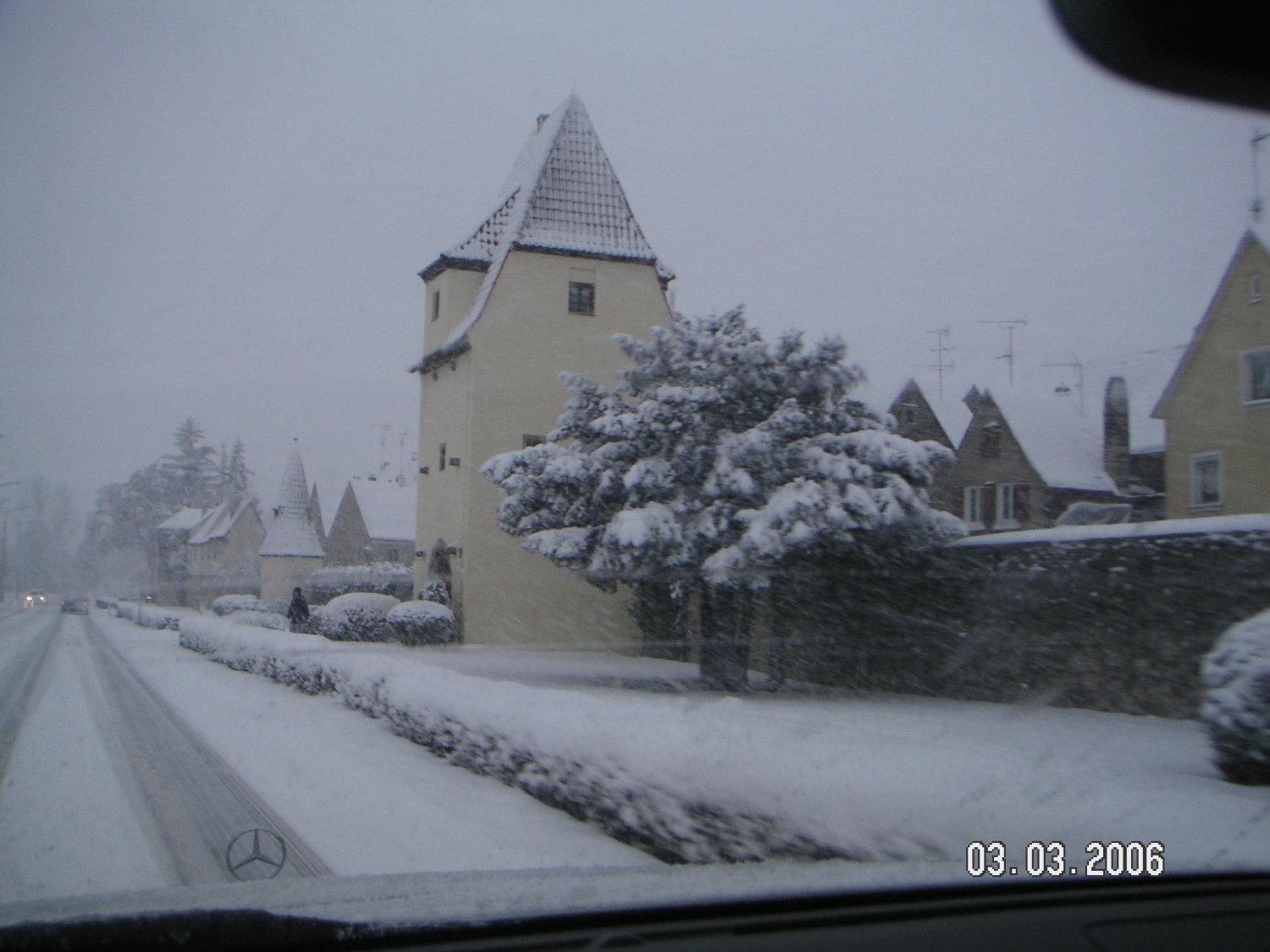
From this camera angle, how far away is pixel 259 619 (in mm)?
19422

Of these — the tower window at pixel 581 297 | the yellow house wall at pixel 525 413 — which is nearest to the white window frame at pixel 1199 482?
the yellow house wall at pixel 525 413

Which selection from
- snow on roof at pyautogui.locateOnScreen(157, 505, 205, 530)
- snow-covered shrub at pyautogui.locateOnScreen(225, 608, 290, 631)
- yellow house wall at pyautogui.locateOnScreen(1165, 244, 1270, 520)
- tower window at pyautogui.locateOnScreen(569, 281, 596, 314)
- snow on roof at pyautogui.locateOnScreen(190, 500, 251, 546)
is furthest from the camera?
tower window at pyautogui.locateOnScreen(569, 281, 596, 314)

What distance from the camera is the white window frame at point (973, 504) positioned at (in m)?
28.8

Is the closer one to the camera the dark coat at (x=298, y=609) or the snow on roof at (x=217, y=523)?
the snow on roof at (x=217, y=523)

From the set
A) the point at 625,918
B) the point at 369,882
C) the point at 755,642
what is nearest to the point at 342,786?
the point at 369,882

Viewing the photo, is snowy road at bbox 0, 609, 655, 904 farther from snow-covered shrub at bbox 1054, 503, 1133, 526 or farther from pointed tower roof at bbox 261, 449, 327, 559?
snow-covered shrub at bbox 1054, 503, 1133, 526

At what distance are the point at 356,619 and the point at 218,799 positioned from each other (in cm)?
1549

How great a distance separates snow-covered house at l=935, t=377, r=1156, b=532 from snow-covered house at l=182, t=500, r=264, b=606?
17.5m

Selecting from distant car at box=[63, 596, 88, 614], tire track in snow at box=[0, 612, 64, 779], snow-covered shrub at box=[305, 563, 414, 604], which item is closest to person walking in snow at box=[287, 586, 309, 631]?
snow-covered shrub at box=[305, 563, 414, 604]

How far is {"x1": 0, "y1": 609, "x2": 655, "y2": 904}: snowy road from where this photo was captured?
5.38 metres

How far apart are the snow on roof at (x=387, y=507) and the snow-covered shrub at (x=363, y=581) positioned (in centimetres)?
75

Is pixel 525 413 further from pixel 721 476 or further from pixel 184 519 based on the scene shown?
pixel 184 519

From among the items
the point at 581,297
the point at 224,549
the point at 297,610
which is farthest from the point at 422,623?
the point at 581,297
